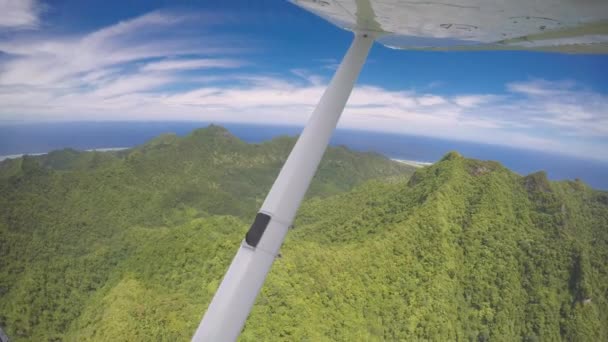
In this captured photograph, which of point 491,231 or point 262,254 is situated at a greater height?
point 262,254

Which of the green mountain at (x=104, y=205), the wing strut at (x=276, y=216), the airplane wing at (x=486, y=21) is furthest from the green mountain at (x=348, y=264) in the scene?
the airplane wing at (x=486, y=21)

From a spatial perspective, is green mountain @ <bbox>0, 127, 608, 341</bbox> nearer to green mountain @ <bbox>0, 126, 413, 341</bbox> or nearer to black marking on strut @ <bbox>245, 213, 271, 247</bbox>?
green mountain @ <bbox>0, 126, 413, 341</bbox>

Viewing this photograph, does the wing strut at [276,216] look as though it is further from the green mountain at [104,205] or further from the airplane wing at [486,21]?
the green mountain at [104,205]

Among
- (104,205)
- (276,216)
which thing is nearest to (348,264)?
(276,216)

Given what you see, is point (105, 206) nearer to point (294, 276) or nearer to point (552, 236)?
point (294, 276)

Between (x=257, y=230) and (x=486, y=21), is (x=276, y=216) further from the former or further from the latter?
(x=486, y=21)

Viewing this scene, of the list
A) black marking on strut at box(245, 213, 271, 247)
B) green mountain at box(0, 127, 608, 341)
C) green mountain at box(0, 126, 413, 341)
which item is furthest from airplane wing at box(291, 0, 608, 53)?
green mountain at box(0, 126, 413, 341)

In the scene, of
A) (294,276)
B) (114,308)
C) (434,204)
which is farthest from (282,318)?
(434,204)

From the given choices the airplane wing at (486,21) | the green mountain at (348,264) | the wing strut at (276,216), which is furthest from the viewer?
the green mountain at (348,264)
